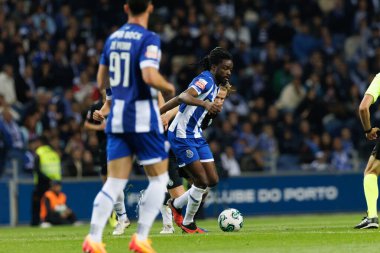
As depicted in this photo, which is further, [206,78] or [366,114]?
[206,78]

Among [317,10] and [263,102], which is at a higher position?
[317,10]

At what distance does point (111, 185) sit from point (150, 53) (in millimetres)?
1360

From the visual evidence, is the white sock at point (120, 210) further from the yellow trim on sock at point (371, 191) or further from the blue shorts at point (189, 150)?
the yellow trim on sock at point (371, 191)

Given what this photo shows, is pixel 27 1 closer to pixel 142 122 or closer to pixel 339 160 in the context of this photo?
pixel 339 160

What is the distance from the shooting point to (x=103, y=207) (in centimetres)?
977

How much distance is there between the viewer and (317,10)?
1155 inches

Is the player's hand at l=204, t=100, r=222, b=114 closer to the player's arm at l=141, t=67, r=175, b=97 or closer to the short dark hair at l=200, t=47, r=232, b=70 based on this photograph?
the short dark hair at l=200, t=47, r=232, b=70

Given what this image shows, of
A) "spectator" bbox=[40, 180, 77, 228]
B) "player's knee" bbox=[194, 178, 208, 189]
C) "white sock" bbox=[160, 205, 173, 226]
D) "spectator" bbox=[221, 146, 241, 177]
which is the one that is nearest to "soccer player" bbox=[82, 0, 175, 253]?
"player's knee" bbox=[194, 178, 208, 189]

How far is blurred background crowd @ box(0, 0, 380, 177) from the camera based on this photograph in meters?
24.0

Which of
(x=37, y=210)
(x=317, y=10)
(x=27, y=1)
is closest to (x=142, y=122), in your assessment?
(x=37, y=210)

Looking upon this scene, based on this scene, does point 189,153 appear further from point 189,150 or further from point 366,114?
point 366,114

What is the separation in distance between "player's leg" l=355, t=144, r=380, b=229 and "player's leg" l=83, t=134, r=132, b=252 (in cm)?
485

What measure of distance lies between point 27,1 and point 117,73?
58.2ft

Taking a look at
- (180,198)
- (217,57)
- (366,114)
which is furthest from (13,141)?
(366,114)
